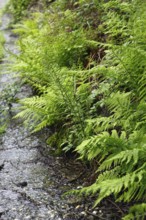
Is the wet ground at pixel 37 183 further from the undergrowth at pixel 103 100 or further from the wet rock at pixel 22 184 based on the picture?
the undergrowth at pixel 103 100

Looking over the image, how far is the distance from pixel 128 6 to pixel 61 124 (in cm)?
172

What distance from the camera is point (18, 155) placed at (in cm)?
475

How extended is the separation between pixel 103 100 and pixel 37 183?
1.17 meters

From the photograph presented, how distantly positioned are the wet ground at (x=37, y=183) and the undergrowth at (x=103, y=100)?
174 mm

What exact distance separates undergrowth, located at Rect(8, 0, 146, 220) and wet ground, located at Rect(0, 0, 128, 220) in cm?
17

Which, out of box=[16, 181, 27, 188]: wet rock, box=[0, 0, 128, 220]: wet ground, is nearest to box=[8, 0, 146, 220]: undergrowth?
box=[0, 0, 128, 220]: wet ground

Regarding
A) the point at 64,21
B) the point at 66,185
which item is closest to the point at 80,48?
the point at 64,21

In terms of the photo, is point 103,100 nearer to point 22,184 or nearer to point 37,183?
point 37,183

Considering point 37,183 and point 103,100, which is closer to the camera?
point 37,183

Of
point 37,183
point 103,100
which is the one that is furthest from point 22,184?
point 103,100

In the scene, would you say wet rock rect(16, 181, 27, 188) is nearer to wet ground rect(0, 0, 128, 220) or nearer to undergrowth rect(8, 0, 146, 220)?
wet ground rect(0, 0, 128, 220)

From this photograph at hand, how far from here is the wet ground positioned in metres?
3.54

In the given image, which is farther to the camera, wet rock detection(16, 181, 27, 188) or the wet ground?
wet rock detection(16, 181, 27, 188)

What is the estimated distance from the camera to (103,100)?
4.21 metres
